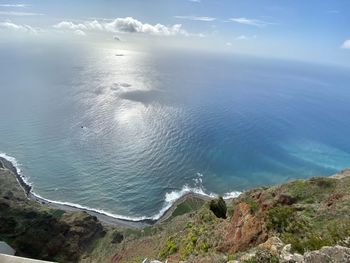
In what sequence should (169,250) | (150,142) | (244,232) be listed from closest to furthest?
(244,232), (169,250), (150,142)

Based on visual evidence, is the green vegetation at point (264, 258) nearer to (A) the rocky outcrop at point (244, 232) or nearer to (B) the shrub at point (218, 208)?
(A) the rocky outcrop at point (244, 232)

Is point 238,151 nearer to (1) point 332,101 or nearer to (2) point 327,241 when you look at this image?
(2) point 327,241

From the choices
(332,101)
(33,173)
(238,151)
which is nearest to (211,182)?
(238,151)

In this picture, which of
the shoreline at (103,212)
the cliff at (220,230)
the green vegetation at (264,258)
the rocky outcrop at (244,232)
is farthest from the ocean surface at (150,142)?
the green vegetation at (264,258)

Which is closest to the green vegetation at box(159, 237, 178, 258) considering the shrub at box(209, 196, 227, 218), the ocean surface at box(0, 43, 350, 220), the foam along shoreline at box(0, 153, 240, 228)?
the shrub at box(209, 196, 227, 218)

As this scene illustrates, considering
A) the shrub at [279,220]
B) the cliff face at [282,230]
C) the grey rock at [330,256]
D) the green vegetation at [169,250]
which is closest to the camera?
the grey rock at [330,256]

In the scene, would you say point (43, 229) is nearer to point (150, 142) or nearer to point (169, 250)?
point (169, 250)

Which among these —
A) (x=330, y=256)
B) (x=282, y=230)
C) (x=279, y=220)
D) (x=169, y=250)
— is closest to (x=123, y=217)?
(x=169, y=250)
